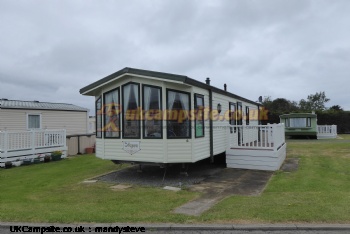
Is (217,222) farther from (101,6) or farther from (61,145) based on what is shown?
(61,145)

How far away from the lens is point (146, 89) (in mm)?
8055

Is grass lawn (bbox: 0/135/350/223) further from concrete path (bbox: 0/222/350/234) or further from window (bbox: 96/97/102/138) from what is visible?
window (bbox: 96/97/102/138)

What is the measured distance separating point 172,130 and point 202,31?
31.0ft

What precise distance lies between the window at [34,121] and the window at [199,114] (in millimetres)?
11468

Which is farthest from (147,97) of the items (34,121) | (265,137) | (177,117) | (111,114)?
(34,121)

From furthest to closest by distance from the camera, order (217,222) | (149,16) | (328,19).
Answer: (328,19) < (149,16) < (217,222)

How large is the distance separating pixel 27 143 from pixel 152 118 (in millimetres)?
8196

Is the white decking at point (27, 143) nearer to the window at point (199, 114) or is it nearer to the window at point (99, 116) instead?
the window at point (99, 116)

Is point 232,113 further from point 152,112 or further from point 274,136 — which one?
point 152,112

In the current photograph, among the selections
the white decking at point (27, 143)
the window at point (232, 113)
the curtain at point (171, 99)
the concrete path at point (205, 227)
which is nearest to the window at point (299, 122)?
the window at point (232, 113)

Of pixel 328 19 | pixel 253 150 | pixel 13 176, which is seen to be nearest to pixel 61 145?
pixel 13 176

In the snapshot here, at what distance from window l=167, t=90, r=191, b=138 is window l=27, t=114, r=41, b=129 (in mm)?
11308

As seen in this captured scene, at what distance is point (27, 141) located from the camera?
13031mm

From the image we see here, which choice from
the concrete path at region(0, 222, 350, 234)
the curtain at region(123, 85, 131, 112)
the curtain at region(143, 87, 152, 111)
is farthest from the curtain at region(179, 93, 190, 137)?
the concrete path at region(0, 222, 350, 234)
